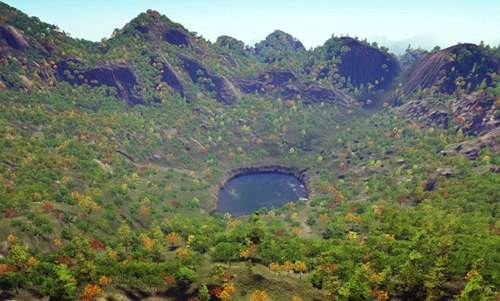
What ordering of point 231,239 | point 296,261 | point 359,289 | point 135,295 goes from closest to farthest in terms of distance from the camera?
point 359,289
point 135,295
point 296,261
point 231,239

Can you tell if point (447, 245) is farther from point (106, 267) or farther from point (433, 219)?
point (106, 267)

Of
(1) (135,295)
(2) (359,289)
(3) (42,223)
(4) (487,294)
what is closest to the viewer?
(4) (487,294)

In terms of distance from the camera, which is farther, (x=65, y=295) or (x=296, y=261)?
(x=296, y=261)

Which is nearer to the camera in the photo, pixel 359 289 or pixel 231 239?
pixel 359 289

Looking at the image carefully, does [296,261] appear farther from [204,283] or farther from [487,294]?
[487,294]

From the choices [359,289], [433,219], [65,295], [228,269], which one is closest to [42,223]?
[65,295]

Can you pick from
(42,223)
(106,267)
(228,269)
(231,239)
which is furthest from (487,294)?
(42,223)

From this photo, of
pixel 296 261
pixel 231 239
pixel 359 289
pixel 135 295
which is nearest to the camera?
pixel 359 289

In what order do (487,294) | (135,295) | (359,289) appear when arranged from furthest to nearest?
(135,295)
(359,289)
(487,294)
